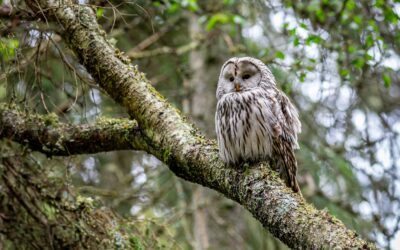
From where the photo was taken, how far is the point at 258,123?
3.96 metres

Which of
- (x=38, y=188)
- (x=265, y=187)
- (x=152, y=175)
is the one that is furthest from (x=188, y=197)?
(x=265, y=187)

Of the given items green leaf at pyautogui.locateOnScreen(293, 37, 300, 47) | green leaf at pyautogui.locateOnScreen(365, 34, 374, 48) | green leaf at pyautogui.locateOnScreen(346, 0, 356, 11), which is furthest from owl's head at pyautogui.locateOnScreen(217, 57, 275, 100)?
green leaf at pyautogui.locateOnScreen(346, 0, 356, 11)

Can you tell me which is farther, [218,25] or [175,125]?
[218,25]

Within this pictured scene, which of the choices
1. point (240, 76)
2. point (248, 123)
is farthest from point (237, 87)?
point (248, 123)

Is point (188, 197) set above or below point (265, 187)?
below

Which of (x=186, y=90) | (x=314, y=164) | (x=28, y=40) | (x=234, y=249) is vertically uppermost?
(x=28, y=40)

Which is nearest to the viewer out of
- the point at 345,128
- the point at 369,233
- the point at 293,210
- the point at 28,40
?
the point at 293,210

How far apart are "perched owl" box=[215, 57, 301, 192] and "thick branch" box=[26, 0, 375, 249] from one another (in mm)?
230

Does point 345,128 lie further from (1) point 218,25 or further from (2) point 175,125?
(2) point 175,125

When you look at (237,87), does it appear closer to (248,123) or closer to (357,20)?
(248,123)

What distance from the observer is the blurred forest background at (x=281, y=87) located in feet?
17.7

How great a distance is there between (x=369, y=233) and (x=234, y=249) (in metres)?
1.51

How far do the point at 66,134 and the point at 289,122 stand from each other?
1521 mm

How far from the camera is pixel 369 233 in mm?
5820
